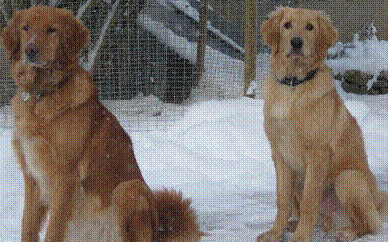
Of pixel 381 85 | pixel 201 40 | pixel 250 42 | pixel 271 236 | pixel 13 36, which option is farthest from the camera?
pixel 201 40

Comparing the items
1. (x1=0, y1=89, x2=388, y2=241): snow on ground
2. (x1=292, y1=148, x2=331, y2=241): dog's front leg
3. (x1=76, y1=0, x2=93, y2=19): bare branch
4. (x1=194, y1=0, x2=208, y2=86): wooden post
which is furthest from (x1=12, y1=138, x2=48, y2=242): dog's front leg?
(x1=194, y1=0, x2=208, y2=86): wooden post

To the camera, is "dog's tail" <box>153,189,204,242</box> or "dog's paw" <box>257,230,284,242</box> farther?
"dog's paw" <box>257,230,284,242</box>

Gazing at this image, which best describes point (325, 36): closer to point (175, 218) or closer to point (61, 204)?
point (175, 218)

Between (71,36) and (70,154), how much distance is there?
0.49m

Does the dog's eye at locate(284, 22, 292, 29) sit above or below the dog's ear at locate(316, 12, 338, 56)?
above

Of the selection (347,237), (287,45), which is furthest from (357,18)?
(347,237)

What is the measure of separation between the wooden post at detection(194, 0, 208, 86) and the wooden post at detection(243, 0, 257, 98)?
724mm

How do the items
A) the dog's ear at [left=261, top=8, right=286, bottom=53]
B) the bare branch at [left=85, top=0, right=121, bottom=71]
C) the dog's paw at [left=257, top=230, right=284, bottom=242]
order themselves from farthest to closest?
1. the bare branch at [left=85, top=0, right=121, bottom=71]
2. the dog's paw at [left=257, top=230, right=284, bottom=242]
3. the dog's ear at [left=261, top=8, right=286, bottom=53]

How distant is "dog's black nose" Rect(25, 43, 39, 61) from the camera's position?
2.42 meters

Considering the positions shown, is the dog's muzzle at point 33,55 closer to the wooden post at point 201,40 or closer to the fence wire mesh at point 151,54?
the fence wire mesh at point 151,54

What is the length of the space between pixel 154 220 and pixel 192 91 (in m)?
2.58

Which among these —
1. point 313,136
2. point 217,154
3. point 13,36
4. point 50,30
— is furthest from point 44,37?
point 217,154

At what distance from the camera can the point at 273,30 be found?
264cm

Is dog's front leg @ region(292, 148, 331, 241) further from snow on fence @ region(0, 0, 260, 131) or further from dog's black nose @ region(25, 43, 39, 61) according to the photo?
snow on fence @ region(0, 0, 260, 131)
